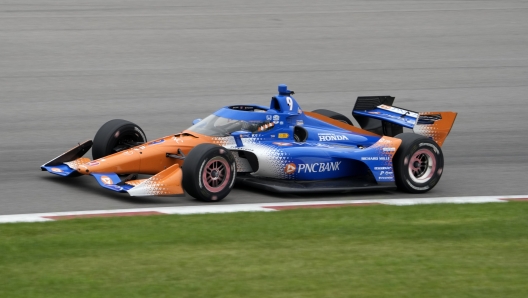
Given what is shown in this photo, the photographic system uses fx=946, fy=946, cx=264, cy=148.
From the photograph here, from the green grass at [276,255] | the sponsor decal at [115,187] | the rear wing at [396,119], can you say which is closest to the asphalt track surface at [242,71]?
the sponsor decal at [115,187]

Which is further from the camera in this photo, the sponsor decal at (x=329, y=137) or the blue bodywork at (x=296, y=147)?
the sponsor decal at (x=329, y=137)

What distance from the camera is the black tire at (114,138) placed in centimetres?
1174

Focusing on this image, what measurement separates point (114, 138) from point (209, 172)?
1764 mm

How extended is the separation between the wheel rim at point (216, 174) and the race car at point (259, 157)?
0.01 m

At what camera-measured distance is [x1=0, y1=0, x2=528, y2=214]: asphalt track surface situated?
12.6 meters

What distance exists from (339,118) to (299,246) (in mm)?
4736

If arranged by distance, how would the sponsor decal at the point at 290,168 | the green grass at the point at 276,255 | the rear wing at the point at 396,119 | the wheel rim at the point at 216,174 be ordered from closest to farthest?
1. the green grass at the point at 276,255
2. the wheel rim at the point at 216,174
3. the sponsor decal at the point at 290,168
4. the rear wing at the point at 396,119

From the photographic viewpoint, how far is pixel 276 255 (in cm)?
830

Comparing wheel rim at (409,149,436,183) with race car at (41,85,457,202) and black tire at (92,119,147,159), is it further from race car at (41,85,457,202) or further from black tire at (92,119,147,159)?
black tire at (92,119,147,159)

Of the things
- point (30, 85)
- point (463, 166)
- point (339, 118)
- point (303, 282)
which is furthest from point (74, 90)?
point (303, 282)

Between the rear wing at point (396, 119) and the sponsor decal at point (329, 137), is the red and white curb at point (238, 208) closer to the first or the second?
the sponsor decal at point (329, 137)

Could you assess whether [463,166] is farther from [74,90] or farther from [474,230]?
[74,90]

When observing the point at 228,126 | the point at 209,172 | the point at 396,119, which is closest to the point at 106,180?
the point at 209,172

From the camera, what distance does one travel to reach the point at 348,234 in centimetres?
915
